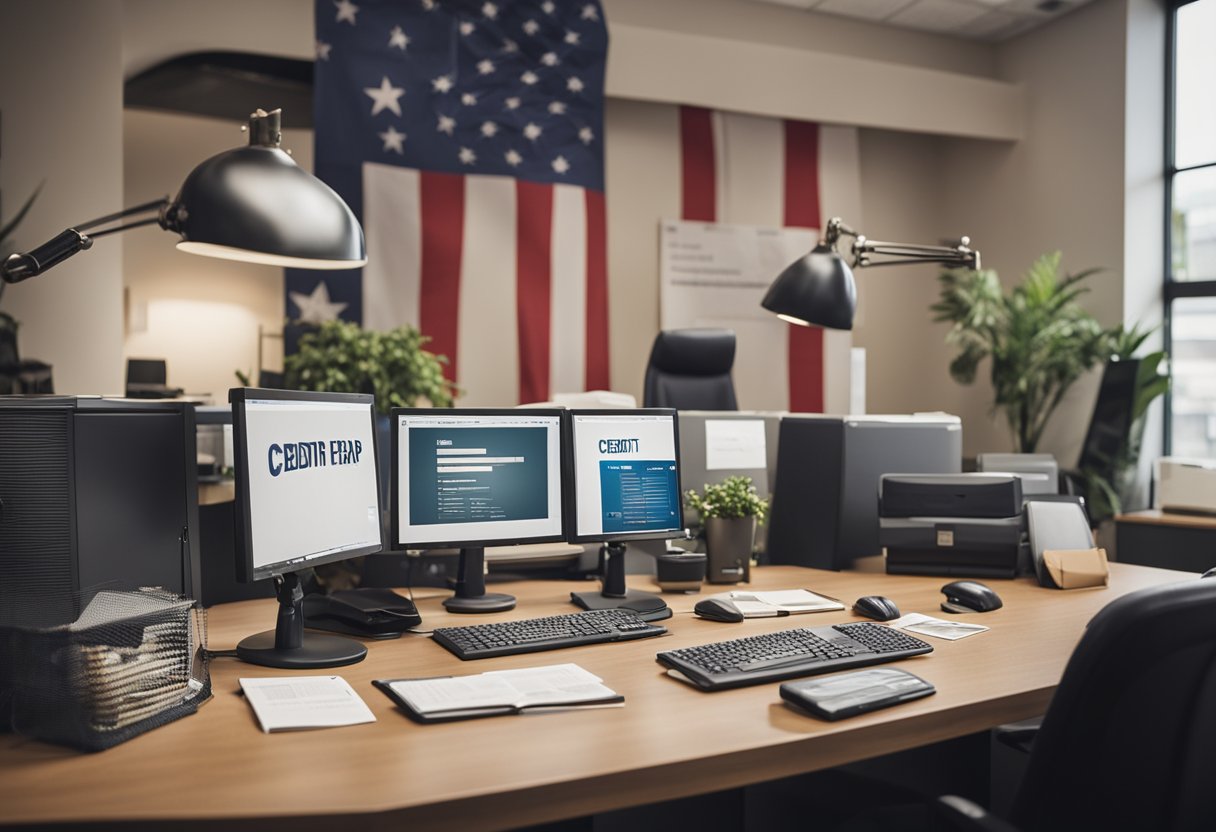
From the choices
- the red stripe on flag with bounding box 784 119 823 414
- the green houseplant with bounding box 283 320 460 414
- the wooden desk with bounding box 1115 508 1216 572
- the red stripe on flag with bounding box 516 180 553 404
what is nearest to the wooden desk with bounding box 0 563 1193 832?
the green houseplant with bounding box 283 320 460 414

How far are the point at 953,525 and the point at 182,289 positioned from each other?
4.79 meters

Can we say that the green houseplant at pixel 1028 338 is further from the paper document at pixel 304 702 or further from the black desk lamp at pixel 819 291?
the paper document at pixel 304 702

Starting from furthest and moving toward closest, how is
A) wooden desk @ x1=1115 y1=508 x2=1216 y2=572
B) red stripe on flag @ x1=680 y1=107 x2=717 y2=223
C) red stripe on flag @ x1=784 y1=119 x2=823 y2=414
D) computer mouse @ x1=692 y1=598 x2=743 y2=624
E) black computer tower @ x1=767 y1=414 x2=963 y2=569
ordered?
1. red stripe on flag @ x1=784 y1=119 x2=823 y2=414
2. red stripe on flag @ x1=680 y1=107 x2=717 y2=223
3. wooden desk @ x1=1115 y1=508 x2=1216 y2=572
4. black computer tower @ x1=767 y1=414 x2=963 y2=569
5. computer mouse @ x1=692 y1=598 x2=743 y2=624

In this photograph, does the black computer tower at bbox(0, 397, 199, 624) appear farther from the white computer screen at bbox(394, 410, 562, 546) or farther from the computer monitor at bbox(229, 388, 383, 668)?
the white computer screen at bbox(394, 410, 562, 546)

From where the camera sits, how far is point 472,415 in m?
1.97

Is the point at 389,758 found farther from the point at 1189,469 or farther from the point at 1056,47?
the point at 1056,47

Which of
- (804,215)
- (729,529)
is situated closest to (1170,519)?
(804,215)

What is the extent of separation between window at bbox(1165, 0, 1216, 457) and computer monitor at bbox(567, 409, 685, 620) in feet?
12.5

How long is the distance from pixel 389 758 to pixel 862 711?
2.17ft

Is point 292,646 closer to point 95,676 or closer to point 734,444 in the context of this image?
point 95,676

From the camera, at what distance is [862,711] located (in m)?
1.33

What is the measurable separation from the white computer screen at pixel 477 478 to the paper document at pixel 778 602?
44 cm

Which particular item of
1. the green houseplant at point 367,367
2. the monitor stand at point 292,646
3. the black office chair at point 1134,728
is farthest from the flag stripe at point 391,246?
the black office chair at point 1134,728

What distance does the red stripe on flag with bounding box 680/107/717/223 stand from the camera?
16.5 ft
